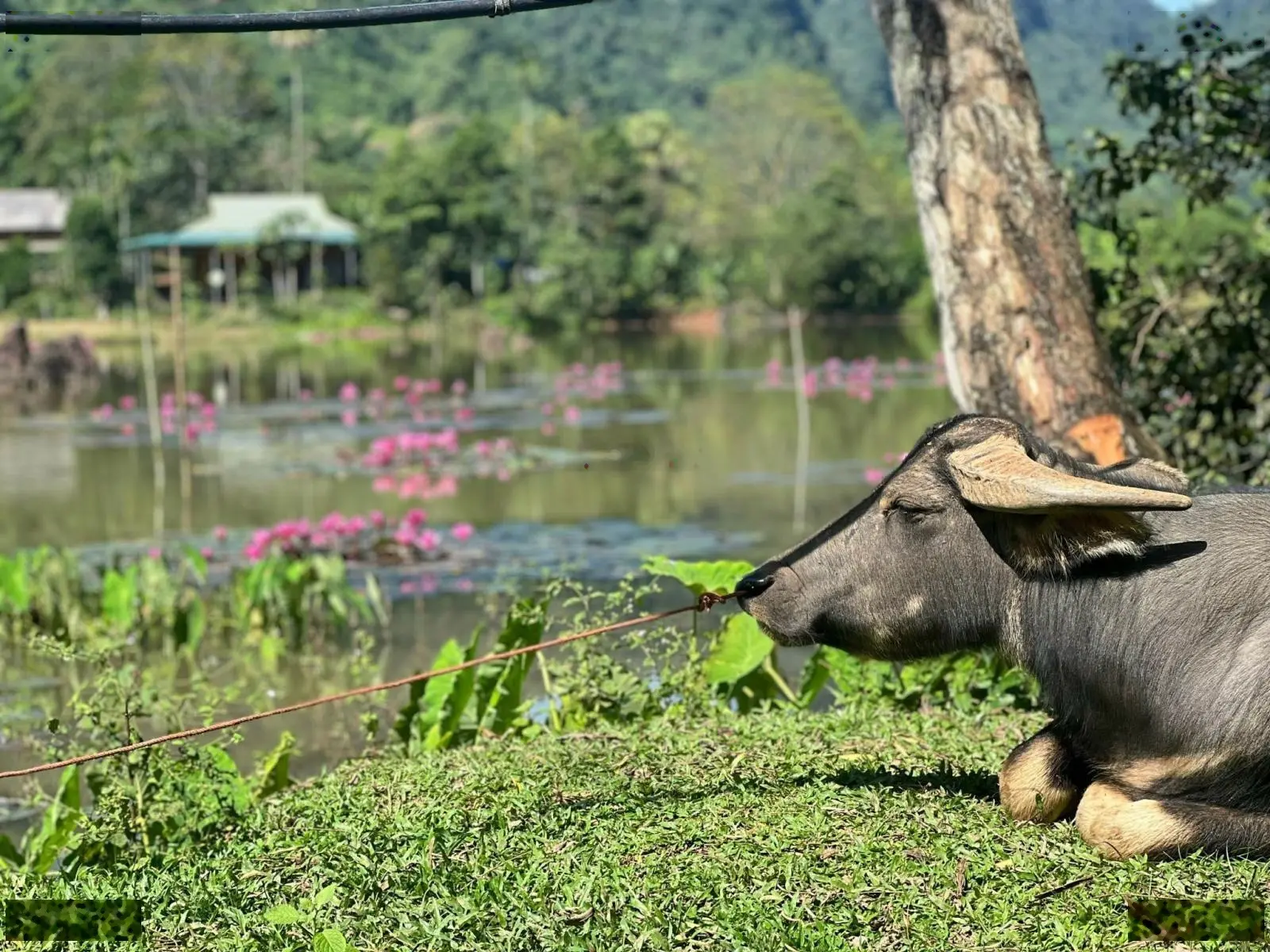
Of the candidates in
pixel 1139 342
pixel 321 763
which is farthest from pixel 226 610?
pixel 1139 342

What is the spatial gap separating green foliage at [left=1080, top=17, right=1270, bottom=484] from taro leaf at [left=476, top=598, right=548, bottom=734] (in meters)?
2.58

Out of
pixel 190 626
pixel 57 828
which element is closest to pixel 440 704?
pixel 57 828

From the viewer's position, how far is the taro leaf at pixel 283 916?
9.60ft

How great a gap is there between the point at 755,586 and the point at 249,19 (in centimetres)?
147

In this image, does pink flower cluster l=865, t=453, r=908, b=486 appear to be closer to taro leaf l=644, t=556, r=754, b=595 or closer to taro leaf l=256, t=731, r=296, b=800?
taro leaf l=644, t=556, r=754, b=595

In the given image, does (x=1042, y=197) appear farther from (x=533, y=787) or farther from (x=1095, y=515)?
(x=533, y=787)

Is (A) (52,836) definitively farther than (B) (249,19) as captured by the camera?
Yes

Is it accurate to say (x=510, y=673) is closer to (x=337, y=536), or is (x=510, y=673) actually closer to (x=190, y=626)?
(x=190, y=626)

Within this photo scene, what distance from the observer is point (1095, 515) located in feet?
10.2

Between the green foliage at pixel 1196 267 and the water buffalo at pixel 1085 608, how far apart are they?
120 inches

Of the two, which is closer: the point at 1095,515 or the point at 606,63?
the point at 1095,515

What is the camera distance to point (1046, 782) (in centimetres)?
321

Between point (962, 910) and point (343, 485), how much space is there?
10.2 meters

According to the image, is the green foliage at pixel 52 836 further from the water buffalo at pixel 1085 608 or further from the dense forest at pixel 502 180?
the dense forest at pixel 502 180
